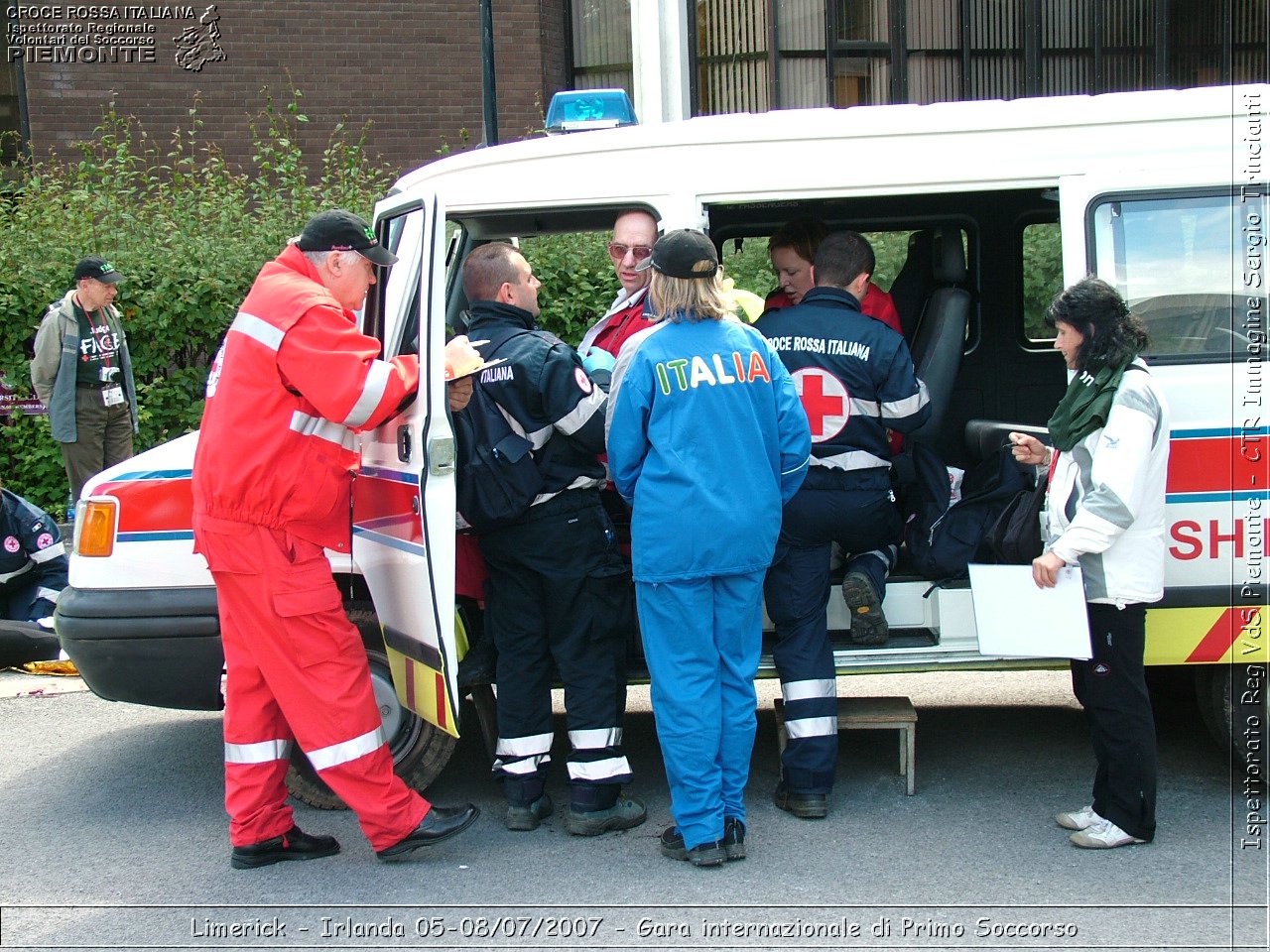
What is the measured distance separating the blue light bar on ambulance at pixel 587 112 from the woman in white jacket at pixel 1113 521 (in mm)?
1871

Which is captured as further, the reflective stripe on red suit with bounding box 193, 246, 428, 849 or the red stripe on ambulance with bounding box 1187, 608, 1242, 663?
the red stripe on ambulance with bounding box 1187, 608, 1242, 663

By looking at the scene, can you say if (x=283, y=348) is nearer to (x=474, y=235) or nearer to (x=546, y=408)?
(x=546, y=408)

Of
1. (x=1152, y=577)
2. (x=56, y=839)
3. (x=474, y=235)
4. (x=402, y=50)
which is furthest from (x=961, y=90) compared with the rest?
(x=56, y=839)

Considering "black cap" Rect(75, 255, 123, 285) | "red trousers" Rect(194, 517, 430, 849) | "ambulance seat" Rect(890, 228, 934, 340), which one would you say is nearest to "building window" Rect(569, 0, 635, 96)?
"black cap" Rect(75, 255, 123, 285)

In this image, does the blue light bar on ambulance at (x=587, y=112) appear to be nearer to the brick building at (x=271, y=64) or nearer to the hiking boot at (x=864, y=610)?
the hiking boot at (x=864, y=610)

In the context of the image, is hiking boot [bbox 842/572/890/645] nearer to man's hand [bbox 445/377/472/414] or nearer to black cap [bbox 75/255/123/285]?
man's hand [bbox 445/377/472/414]

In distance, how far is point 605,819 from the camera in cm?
441

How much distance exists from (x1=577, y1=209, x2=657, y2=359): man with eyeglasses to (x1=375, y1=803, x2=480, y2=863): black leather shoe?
66.0 inches

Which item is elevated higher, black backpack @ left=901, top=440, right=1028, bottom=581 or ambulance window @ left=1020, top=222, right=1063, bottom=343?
ambulance window @ left=1020, top=222, right=1063, bottom=343

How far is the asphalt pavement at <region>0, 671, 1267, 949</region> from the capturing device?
3676 millimetres

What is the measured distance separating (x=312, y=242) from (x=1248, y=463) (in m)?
3.15

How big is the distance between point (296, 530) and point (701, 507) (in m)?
1.26

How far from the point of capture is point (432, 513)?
4.00 meters

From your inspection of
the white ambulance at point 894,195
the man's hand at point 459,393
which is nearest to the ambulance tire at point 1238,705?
the white ambulance at point 894,195
